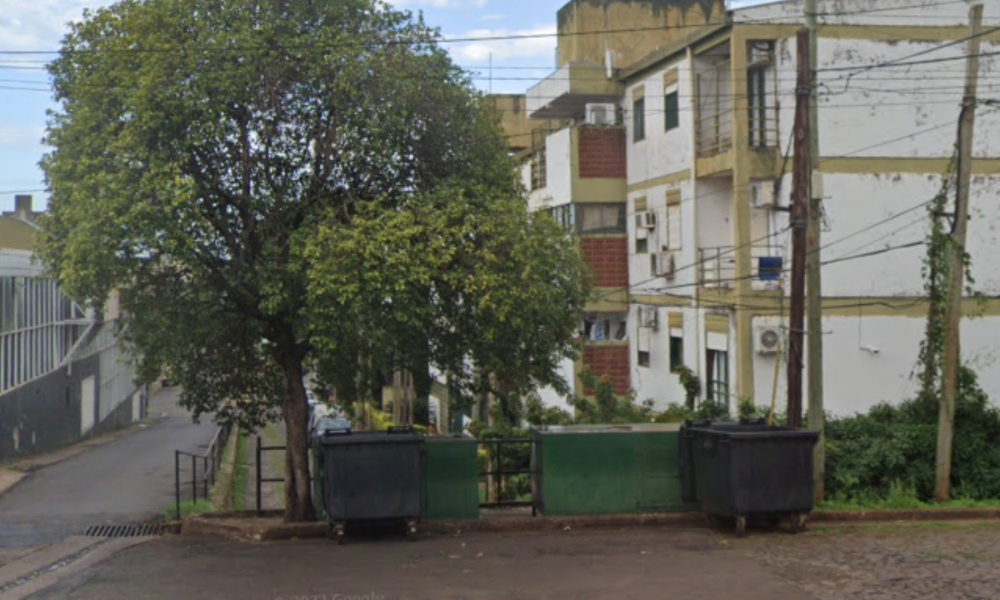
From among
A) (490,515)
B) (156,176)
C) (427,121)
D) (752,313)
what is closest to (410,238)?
(427,121)

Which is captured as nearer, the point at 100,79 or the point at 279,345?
the point at 100,79

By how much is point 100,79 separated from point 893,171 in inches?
581

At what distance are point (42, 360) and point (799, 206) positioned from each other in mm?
29051

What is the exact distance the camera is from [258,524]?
49.9 ft

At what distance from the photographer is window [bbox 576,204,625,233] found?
2747cm

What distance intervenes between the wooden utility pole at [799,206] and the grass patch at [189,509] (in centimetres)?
999

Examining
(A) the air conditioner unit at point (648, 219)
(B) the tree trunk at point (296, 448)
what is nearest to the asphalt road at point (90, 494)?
(B) the tree trunk at point (296, 448)

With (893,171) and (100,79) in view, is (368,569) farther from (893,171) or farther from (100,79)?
(893,171)

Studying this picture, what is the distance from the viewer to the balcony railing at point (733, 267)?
69.7ft

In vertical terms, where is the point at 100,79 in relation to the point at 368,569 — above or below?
above

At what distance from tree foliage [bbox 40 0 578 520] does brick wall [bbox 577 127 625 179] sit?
12.1 m

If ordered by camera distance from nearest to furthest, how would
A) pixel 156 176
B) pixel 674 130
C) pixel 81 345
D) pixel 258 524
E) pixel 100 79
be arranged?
1. pixel 156 176
2. pixel 100 79
3. pixel 258 524
4. pixel 674 130
5. pixel 81 345

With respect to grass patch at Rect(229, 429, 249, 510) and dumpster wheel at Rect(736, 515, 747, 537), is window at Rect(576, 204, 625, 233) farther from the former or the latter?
dumpster wheel at Rect(736, 515, 747, 537)

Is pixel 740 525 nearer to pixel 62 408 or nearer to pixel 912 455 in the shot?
pixel 912 455
